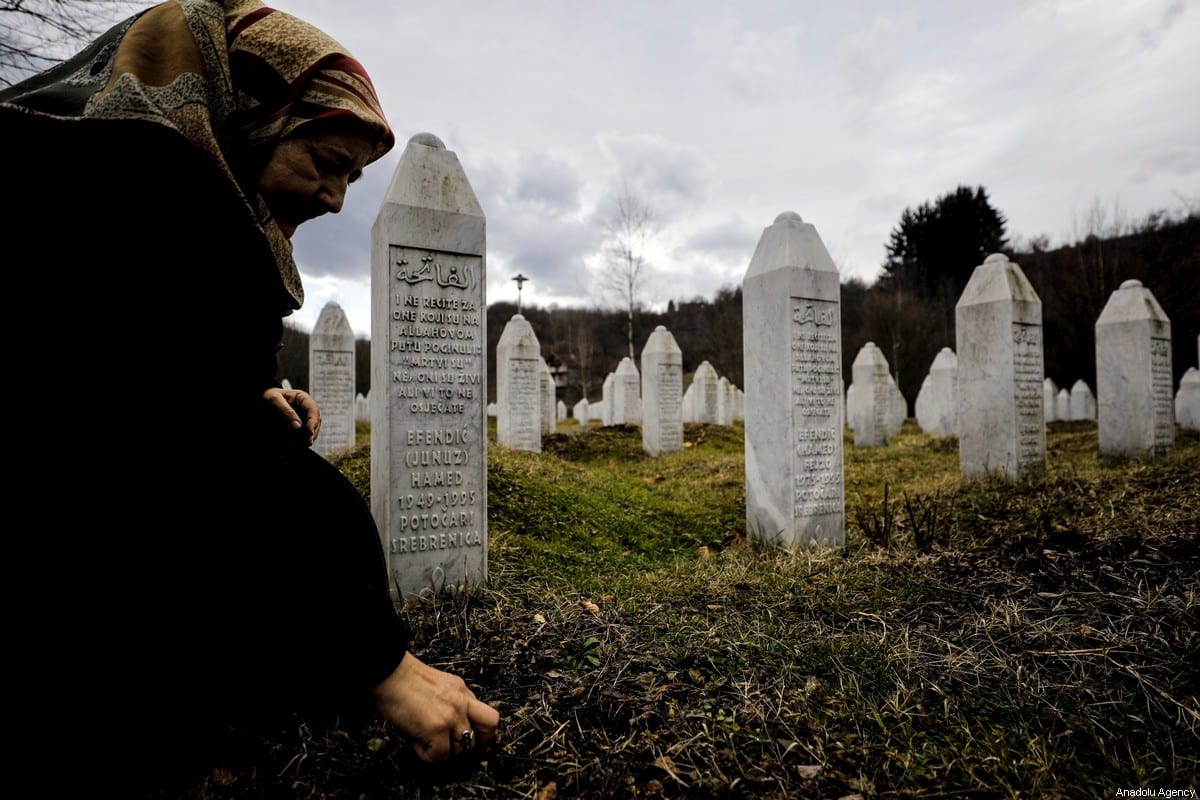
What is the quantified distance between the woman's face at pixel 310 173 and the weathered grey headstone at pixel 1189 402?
70.3 feet

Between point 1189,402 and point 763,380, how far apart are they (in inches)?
717

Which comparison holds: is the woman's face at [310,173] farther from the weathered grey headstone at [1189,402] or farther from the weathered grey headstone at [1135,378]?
the weathered grey headstone at [1189,402]

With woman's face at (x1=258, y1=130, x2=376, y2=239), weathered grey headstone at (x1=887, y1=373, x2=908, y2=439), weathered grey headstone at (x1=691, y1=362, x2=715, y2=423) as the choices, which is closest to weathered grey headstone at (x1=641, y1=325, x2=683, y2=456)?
weathered grey headstone at (x1=691, y1=362, x2=715, y2=423)

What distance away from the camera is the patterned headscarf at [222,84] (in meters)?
1.00

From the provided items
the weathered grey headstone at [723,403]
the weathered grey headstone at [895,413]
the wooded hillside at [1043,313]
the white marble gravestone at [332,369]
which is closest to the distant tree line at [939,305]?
the wooded hillside at [1043,313]

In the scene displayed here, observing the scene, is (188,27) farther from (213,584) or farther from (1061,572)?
(1061,572)

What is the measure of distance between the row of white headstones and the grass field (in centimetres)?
50

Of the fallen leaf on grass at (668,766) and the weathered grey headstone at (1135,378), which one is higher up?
the weathered grey headstone at (1135,378)

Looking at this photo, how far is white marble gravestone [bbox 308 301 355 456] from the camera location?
11633 millimetres

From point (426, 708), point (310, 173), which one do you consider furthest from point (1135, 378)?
point (310, 173)

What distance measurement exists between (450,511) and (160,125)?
2.97 meters

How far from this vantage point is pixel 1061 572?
3.33 metres

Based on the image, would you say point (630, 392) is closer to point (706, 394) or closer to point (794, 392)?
point (706, 394)

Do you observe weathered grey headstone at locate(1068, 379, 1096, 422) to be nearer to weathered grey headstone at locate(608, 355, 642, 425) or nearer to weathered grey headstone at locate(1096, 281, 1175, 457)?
weathered grey headstone at locate(1096, 281, 1175, 457)
